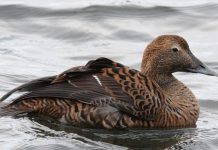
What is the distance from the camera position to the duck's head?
967 cm

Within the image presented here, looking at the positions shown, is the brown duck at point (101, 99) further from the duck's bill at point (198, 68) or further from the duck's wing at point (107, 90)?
the duck's bill at point (198, 68)

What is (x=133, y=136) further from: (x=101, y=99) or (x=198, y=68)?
(x=198, y=68)

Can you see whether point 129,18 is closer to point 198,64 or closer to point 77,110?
point 198,64

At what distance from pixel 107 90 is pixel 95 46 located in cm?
486

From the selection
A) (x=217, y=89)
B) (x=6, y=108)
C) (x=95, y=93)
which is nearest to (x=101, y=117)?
(x=95, y=93)

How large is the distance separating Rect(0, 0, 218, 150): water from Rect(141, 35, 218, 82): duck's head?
752 mm

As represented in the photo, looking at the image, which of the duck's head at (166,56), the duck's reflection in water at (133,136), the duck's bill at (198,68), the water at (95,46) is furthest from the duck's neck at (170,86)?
the duck's reflection in water at (133,136)

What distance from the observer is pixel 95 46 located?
13703 millimetres

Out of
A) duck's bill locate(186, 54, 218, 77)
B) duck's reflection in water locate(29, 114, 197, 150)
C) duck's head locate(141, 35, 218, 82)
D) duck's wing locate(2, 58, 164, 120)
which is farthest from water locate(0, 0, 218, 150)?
duck's head locate(141, 35, 218, 82)

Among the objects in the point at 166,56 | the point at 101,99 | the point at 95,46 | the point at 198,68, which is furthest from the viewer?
the point at 95,46

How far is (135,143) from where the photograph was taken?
28.8 ft

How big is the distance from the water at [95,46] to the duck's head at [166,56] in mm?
752

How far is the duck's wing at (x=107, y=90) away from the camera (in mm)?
8836

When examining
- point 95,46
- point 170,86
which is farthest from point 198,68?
point 95,46
